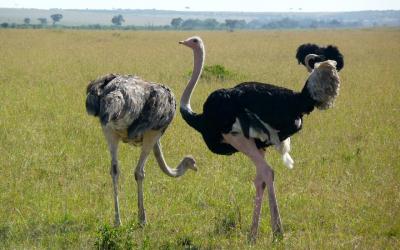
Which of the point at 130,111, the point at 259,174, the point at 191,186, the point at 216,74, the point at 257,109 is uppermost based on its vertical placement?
the point at 257,109

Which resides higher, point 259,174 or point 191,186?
point 259,174

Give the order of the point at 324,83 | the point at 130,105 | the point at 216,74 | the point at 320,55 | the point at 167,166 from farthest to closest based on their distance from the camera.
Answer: the point at 216,74
the point at 167,166
the point at 320,55
the point at 130,105
the point at 324,83

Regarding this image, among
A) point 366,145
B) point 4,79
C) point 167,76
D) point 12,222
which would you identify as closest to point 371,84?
point 167,76

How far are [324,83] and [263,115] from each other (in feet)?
1.59

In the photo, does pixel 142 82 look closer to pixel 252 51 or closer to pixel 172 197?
pixel 172 197

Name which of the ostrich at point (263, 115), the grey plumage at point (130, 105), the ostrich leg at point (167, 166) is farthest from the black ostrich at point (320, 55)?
the ostrich leg at point (167, 166)

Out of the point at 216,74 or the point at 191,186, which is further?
the point at 216,74

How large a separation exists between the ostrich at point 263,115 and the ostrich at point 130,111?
413 mm

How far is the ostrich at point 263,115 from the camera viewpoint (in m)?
4.67

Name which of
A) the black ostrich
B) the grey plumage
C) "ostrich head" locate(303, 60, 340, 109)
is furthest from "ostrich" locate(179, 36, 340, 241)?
the black ostrich

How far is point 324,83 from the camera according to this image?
15.2ft

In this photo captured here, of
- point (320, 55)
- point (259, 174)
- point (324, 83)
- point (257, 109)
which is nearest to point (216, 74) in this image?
point (320, 55)

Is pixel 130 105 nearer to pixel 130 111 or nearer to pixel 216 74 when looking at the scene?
pixel 130 111

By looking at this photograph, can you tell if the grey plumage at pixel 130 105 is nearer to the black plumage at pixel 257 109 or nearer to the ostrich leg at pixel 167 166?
the ostrich leg at pixel 167 166
